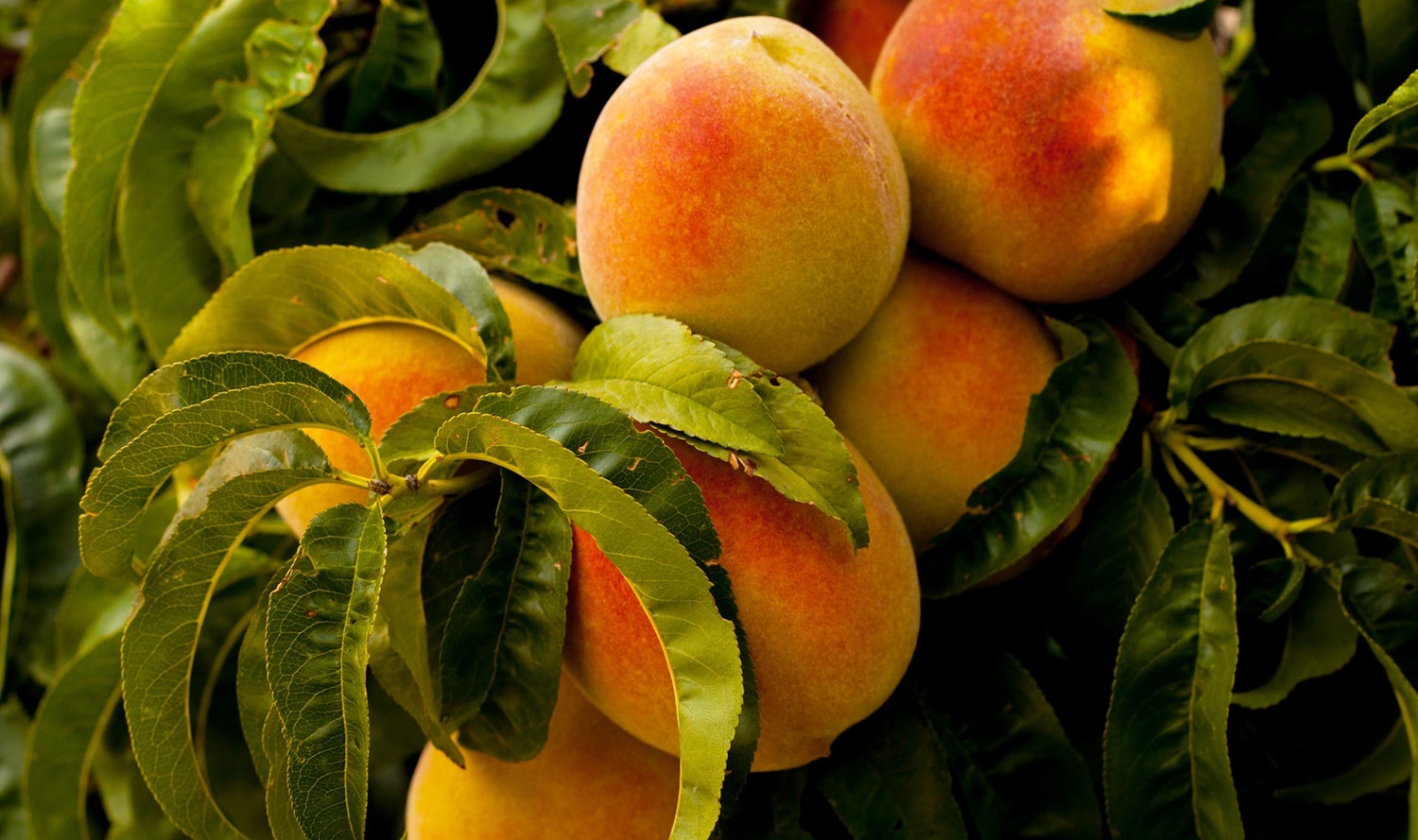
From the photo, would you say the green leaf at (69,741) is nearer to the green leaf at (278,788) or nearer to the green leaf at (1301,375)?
the green leaf at (278,788)

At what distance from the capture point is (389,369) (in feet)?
2.41

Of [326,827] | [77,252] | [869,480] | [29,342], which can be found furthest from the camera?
[29,342]

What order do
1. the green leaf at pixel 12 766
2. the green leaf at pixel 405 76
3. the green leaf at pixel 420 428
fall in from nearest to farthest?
the green leaf at pixel 420 428 → the green leaf at pixel 405 76 → the green leaf at pixel 12 766

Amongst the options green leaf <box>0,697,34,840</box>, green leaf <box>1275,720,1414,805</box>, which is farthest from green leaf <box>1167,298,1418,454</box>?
green leaf <box>0,697,34,840</box>

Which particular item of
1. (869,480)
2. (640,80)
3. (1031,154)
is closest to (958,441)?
(869,480)

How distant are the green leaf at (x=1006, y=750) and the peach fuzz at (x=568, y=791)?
21 cm

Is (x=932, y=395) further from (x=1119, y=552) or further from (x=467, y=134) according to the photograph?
(x=467, y=134)

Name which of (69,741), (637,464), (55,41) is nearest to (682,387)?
(637,464)

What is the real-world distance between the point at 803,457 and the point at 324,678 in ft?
0.98

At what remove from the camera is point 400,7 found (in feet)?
3.19

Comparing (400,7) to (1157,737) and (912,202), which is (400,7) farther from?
(1157,737)

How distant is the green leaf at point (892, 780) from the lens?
742mm

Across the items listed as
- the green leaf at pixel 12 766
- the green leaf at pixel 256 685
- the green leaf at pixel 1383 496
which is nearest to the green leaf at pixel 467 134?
the green leaf at pixel 256 685

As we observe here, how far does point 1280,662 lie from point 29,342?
1760mm
